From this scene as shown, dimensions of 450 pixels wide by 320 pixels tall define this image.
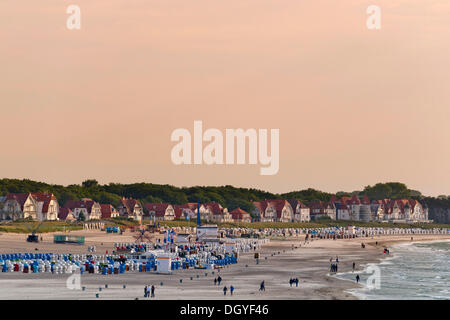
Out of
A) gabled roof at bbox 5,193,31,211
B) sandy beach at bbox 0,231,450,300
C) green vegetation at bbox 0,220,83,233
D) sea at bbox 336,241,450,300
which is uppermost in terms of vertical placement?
gabled roof at bbox 5,193,31,211

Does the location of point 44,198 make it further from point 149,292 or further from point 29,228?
point 149,292

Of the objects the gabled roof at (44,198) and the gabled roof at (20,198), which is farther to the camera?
the gabled roof at (44,198)

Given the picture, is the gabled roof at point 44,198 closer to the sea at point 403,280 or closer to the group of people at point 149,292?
the sea at point 403,280

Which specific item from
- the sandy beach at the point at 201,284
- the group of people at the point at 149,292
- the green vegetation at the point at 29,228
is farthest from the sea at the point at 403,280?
the green vegetation at the point at 29,228

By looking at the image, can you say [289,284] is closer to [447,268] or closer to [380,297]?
[380,297]

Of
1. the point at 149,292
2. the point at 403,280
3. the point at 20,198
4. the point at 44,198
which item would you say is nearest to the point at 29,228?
the point at 20,198

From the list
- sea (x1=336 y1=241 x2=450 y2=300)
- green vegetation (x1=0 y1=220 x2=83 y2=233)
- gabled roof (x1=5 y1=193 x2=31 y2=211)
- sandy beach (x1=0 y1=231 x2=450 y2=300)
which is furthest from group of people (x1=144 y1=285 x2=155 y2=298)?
gabled roof (x1=5 y1=193 x2=31 y2=211)

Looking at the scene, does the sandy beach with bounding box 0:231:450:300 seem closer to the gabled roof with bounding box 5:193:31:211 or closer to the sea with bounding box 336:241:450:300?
the sea with bounding box 336:241:450:300

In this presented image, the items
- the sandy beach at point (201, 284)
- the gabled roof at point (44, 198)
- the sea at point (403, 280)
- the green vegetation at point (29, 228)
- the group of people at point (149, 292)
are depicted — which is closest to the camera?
the group of people at point (149, 292)
